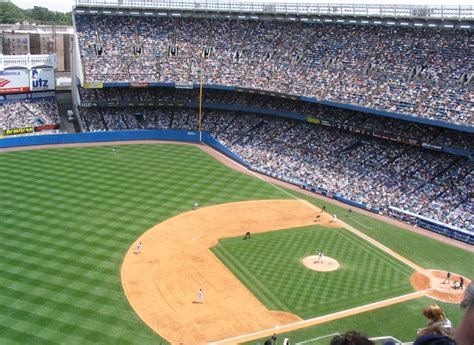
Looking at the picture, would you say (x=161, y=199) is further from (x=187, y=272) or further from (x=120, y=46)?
(x=120, y=46)

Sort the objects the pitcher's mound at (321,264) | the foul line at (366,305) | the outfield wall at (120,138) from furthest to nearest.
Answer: the outfield wall at (120,138)
the pitcher's mound at (321,264)
the foul line at (366,305)

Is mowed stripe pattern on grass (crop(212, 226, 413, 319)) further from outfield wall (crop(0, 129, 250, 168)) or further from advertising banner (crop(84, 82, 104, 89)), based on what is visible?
advertising banner (crop(84, 82, 104, 89))

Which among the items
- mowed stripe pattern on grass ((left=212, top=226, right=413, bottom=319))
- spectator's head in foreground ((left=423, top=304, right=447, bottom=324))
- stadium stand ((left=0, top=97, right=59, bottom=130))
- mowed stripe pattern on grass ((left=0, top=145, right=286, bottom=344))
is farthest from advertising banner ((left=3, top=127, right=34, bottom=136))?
spectator's head in foreground ((left=423, top=304, right=447, bottom=324))

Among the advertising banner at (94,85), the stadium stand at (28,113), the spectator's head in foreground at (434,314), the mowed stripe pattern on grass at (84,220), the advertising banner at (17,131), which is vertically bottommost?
the mowed stripe pattern on grass at (84,220)

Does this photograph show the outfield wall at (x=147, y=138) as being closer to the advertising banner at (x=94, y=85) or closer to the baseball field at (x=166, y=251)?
the baseball field at (x=166, y=251)

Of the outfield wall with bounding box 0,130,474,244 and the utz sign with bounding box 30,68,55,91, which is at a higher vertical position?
the utz sign with bounding box 30,68,55,91

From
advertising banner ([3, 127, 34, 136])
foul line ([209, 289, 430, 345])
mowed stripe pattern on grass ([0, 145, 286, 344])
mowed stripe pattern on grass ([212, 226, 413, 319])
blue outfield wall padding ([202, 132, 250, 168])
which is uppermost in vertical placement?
advertising banner ([3, 127, 34, 136])

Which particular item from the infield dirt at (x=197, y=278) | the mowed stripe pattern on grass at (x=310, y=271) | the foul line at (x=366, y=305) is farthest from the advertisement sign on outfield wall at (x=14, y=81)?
the foul line at (x=366, y=305)
